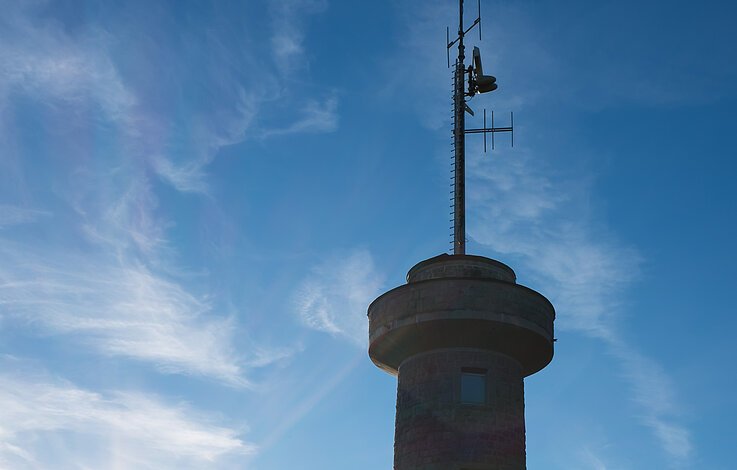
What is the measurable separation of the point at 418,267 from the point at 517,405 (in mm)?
6799

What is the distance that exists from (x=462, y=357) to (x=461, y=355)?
0.09 metres

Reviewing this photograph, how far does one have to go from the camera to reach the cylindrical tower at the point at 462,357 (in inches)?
1394

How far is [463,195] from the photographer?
40.7 m

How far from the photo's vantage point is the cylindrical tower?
35406mm

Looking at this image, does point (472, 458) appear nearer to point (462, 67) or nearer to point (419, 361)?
point (419, 361)

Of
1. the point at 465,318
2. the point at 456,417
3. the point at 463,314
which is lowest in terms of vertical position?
the point at 456,417

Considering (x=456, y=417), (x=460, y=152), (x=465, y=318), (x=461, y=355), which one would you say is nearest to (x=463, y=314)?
(x=465, y=318)

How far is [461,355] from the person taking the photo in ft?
121

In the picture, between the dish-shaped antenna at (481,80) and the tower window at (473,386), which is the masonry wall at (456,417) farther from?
the dish-shaped antenna at (481,80)

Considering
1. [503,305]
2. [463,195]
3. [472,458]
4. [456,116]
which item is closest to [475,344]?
[503,305]

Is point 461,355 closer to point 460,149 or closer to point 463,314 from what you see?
point 463,314

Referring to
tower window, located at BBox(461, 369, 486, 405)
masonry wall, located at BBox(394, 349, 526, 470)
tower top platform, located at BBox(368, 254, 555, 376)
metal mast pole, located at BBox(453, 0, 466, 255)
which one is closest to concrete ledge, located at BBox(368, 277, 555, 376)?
tower top platform, located at BBox(368, 254, 555, 376)

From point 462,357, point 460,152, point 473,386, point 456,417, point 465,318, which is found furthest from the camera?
point 460,152

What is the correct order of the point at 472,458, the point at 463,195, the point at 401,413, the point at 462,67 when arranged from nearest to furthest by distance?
the point at 472,458, the point at 401,413, the point at 463,195, the point at 462,67
